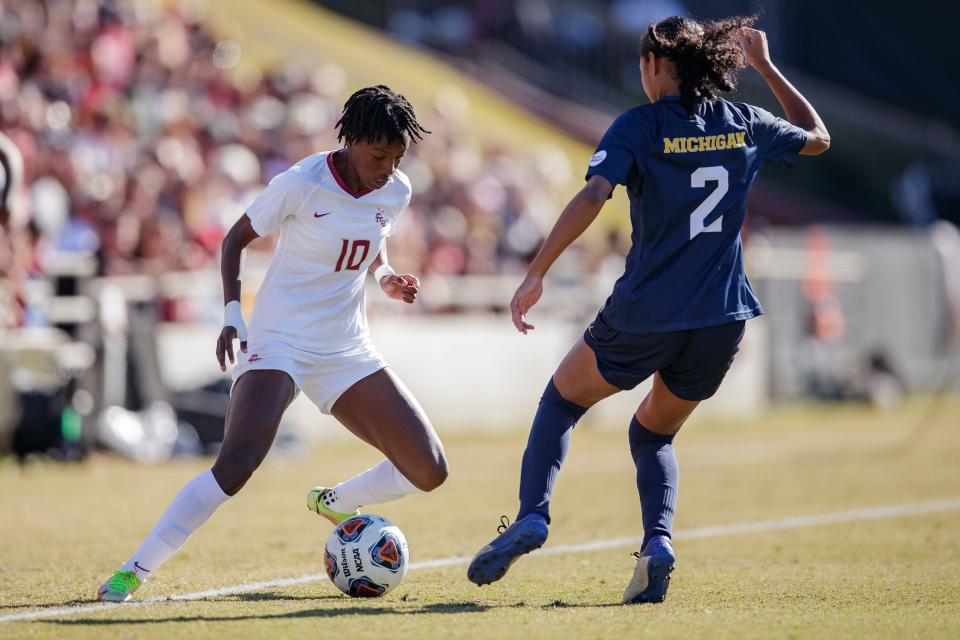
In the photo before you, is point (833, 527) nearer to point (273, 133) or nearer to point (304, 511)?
point (304, 511)

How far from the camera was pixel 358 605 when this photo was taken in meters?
6.04

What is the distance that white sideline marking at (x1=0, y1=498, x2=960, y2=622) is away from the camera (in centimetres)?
584

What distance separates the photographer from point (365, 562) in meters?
6.30

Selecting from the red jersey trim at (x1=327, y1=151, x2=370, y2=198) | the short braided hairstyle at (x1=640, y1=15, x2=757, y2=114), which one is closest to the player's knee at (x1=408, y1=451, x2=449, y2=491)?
the red jersey trim at (x1=327, y1=151, x2=370, y2=198)

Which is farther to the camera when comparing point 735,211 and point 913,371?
point 913,371

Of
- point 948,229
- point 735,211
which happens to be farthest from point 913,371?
point 735,211

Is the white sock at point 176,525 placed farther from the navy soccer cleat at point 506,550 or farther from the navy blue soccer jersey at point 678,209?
the navy blue soccer jersey at point 678,209

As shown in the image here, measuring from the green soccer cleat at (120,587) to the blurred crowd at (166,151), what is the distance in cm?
666

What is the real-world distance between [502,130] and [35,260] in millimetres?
15955

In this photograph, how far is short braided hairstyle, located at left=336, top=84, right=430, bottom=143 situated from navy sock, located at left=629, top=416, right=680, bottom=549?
5.82 feet

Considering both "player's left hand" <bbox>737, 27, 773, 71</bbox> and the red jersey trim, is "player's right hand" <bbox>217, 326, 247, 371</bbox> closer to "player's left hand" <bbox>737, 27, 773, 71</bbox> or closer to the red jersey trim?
the red jersey trim

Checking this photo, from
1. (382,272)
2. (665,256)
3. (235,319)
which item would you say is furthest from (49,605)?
(665,256)

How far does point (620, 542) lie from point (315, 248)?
306 cm

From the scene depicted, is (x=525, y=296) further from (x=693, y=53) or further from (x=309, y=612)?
(x=309, y=612)
